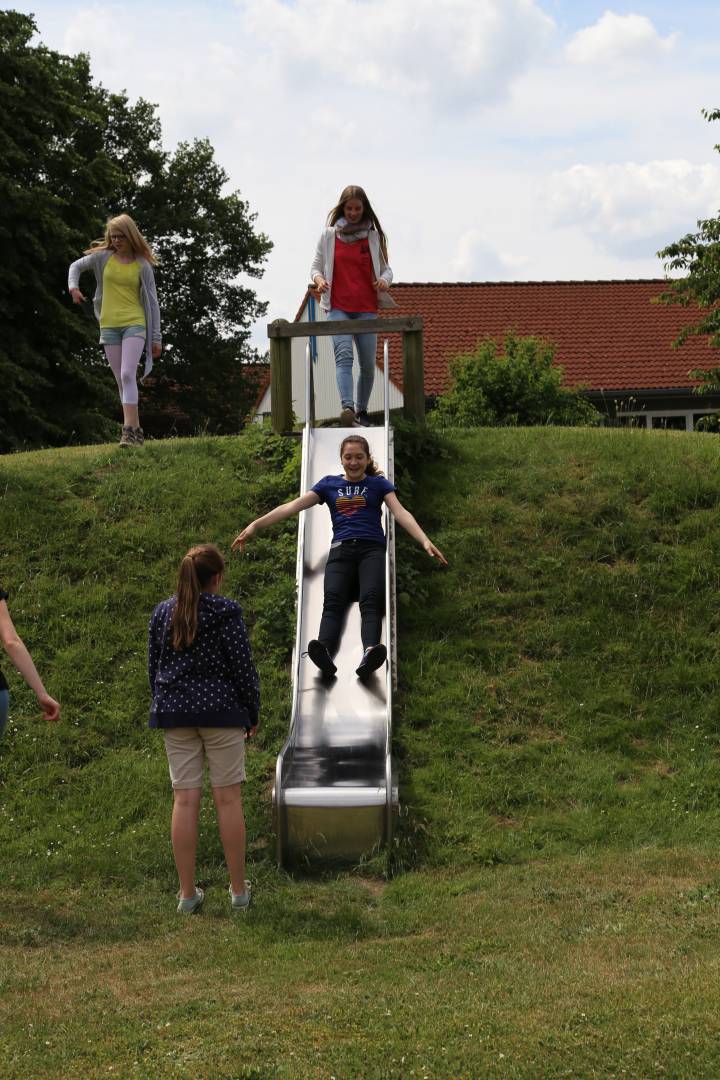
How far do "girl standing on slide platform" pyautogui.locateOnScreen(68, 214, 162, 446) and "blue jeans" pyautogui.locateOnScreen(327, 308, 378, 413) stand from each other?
1.84 metres

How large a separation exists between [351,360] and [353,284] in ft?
2.60

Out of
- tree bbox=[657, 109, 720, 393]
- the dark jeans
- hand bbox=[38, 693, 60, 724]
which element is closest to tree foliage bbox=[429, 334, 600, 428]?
tree bbox=[657, 109, 720, 393]

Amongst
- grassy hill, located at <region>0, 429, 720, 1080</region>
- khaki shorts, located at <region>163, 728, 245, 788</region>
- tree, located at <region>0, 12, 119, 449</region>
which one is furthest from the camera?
tree, located at <region>0, 12, 119, 449</region>

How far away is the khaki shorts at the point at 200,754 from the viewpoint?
6.55m

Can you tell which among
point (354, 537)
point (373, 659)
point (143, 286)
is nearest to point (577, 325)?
point (143, 286)

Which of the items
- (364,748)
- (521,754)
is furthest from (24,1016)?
(521,754)

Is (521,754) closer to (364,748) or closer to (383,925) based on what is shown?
(364,748)

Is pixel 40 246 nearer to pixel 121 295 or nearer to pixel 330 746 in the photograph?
pixel 121 295

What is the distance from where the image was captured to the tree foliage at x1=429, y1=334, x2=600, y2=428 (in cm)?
1928

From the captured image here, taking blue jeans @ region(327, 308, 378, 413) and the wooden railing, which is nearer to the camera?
the wooden railing

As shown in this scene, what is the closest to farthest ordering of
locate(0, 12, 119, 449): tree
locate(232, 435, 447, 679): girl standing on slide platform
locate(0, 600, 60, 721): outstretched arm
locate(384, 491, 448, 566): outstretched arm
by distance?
locate(0, 600, 60, 721): outstretched arm → locate(384, 491, 448, 566): outstretched arm → locate(232, 435, 447, 679): girl standing on slide platform → locate(0, 12, 119, 449): tree

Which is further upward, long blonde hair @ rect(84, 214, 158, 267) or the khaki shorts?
long blonde hair @ rect(84, 214, 158, 267)

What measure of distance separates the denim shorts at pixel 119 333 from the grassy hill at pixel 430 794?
1214mm

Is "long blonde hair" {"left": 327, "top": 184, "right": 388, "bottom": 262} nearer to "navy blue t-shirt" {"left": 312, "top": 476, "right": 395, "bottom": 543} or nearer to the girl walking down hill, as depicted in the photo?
"navy blue t-shirt" {"left": 312, "top": 476, "right": 395, "bottom": 543}
